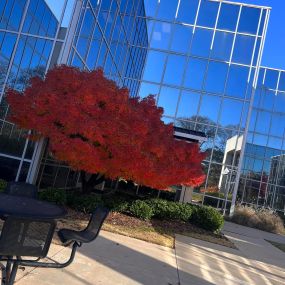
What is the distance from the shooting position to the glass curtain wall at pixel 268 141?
34.2 metres

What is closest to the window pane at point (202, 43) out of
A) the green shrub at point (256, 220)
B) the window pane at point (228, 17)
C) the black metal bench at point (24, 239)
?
the window pane at point (228, 17)

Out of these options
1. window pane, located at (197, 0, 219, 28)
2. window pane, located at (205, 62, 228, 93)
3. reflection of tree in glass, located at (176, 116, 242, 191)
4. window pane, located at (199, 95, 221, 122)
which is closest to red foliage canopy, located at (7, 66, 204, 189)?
reflection of tree in glass, located at (176, 116, 242, 191)

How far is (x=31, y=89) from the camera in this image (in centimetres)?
1056

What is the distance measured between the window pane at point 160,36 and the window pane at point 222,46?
3034 millimetres

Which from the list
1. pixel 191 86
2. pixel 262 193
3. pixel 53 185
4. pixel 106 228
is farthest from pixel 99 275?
pixel 262 193

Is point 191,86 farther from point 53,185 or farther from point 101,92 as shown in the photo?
point 101,92

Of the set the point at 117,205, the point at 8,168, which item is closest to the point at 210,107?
the point at 117,205

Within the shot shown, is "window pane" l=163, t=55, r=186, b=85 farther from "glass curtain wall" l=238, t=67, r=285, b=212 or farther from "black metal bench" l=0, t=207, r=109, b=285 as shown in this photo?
"black metal bench" l=0, t=207, r=109, b=285

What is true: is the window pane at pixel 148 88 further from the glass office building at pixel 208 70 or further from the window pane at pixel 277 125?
the window pane at pixel 277 125

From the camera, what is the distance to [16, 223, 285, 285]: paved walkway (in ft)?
19.7

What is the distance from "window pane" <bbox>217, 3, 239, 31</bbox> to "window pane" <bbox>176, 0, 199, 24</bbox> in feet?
5.66

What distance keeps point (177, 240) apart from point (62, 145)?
13.5ft

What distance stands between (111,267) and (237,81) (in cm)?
2111

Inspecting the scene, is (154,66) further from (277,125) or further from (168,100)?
(277,125)
